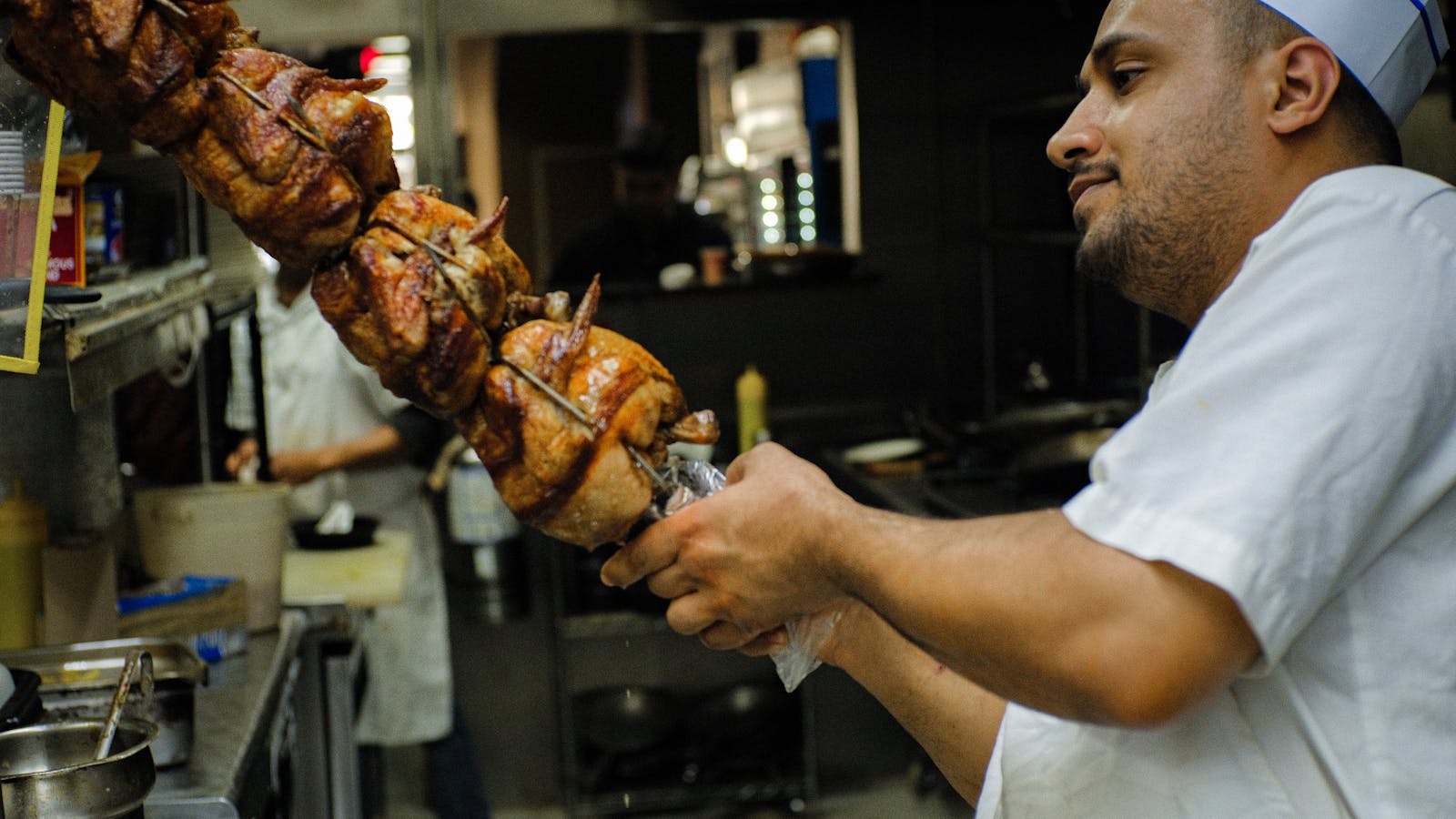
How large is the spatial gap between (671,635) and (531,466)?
3855 mm

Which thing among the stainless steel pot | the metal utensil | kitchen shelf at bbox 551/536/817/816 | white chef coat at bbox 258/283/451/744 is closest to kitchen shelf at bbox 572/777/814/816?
kitchen shelf at bbox 551/536/817/816

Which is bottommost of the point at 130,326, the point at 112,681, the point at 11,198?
the point at 112,681

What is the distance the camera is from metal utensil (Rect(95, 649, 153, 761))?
1.58m

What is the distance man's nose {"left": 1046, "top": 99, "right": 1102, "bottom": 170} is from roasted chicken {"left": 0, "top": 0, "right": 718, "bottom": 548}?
491 millimetres

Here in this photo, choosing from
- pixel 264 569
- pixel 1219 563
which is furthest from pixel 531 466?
pixel 264 569

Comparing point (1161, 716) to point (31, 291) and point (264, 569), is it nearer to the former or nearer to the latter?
point (31, 291)

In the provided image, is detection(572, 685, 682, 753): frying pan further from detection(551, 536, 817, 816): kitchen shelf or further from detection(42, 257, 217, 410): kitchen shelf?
detection(42, 257, 217, 410): kitchen shelf

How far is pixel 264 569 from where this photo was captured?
297 centimetres

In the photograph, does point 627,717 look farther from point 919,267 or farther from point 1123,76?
point 1123,76

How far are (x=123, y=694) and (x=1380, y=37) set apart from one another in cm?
159

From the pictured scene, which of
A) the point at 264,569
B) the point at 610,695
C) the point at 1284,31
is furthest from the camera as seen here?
the point at 610,695

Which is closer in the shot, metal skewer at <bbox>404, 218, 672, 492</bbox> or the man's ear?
the man's ear

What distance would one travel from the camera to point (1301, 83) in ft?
4.21

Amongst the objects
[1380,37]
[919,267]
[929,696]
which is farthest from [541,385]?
[919,267]
